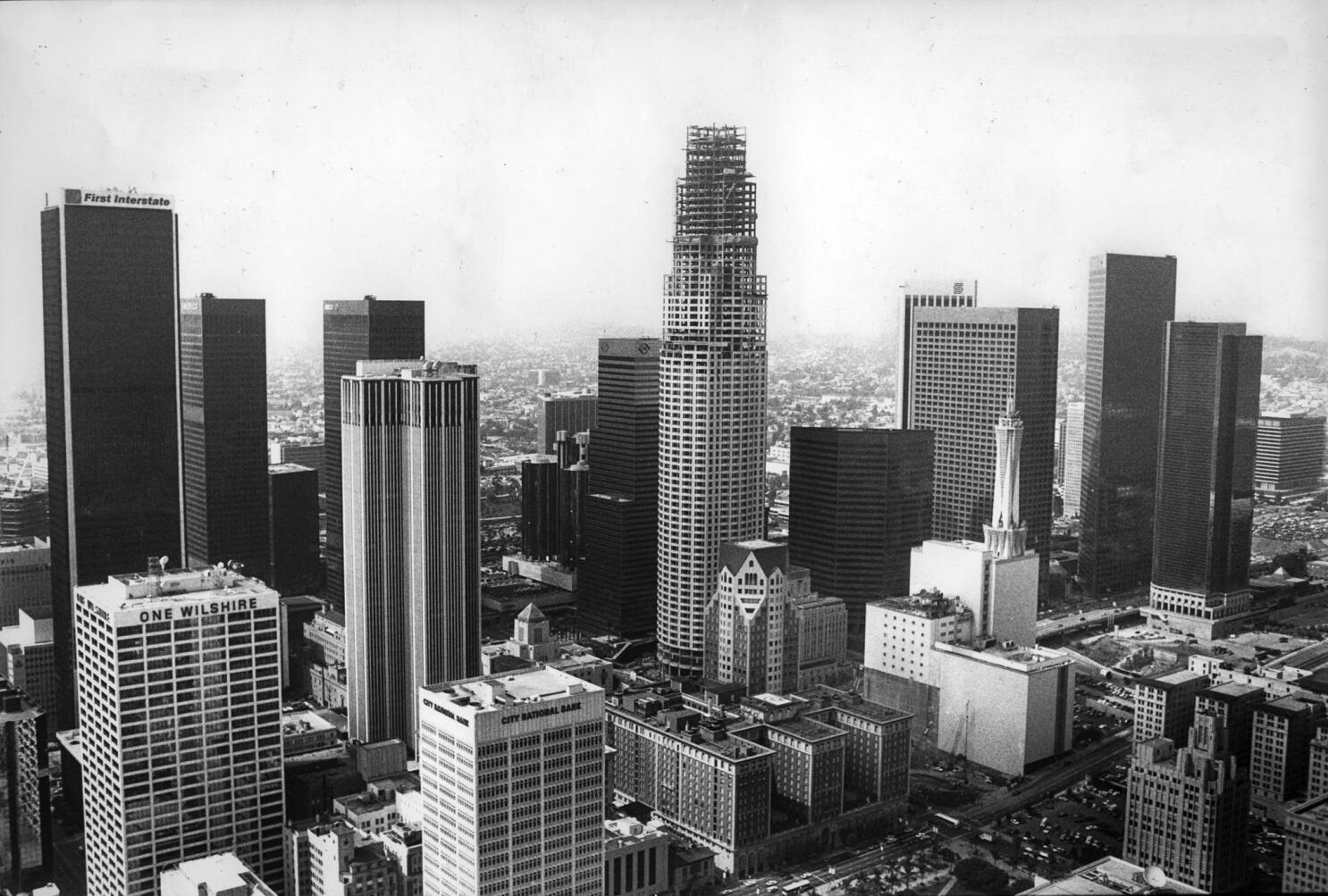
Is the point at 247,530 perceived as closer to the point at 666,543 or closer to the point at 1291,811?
the point at 666,543

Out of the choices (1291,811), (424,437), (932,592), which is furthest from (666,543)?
(1291,811)

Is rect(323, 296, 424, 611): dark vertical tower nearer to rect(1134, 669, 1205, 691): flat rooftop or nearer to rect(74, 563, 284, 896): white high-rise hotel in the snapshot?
rect(74, 563, 284, 896): white high-rise hotel

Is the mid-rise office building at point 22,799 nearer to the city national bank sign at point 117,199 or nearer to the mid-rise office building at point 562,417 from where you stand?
the city national bank sign at point 117,199

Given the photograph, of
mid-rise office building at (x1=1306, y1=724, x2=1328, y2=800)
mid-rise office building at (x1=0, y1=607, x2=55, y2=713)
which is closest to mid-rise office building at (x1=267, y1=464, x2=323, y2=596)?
mid-rise office building at (x1=0, y1=607, x2=55, y2=713)

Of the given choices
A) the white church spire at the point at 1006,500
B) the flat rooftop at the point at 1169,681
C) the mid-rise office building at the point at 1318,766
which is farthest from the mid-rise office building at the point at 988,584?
the mid-rise office building at the point at 1318,766

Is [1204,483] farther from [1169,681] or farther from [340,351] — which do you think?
[340,351]

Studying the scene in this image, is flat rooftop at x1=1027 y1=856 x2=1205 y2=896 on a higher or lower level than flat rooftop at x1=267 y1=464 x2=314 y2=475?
lower
